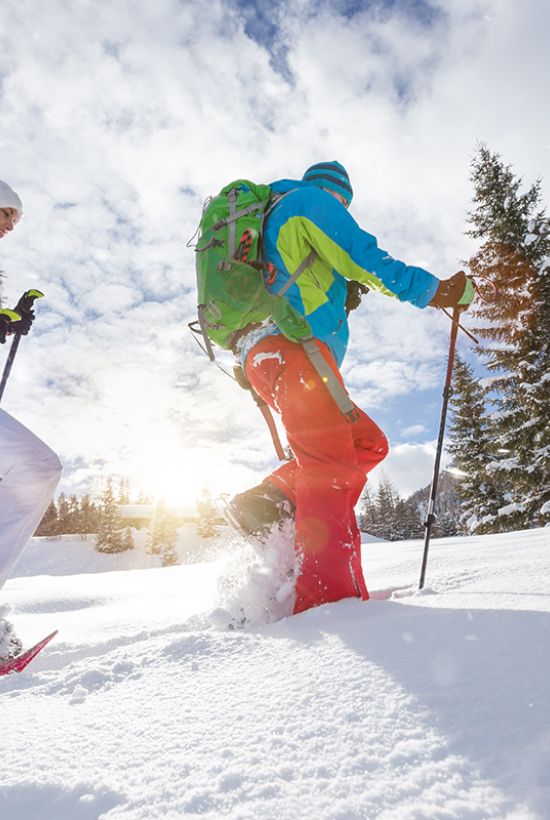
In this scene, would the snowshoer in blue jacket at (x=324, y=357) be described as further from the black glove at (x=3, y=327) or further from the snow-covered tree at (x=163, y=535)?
the snow-covered tree at (x=163, y=535)

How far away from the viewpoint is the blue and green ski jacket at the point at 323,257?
7.67 ft

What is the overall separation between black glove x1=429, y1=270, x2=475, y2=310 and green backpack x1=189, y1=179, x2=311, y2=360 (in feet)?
2.32

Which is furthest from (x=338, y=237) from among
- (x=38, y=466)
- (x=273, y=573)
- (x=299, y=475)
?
(x=38, y=466)

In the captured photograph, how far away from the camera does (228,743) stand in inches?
32.0

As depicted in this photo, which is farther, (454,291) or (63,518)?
(63,518)

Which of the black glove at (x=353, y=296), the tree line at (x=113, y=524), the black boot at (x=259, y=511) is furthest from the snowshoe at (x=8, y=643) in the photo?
the tree line at (x=113, y=524)

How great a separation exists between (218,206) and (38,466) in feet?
5.56

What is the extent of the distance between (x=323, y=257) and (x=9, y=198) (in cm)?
186

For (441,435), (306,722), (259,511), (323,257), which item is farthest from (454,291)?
(306,722)

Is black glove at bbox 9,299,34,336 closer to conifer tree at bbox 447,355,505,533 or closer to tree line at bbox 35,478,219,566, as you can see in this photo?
conifer tree at bbox 447,355,505,533

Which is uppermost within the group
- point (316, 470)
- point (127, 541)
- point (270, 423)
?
point (270, 423)

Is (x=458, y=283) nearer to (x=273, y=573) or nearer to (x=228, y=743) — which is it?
(x=273, y=573)

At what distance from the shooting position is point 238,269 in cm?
245

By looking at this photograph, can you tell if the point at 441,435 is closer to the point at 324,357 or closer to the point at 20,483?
the point at 324,357
